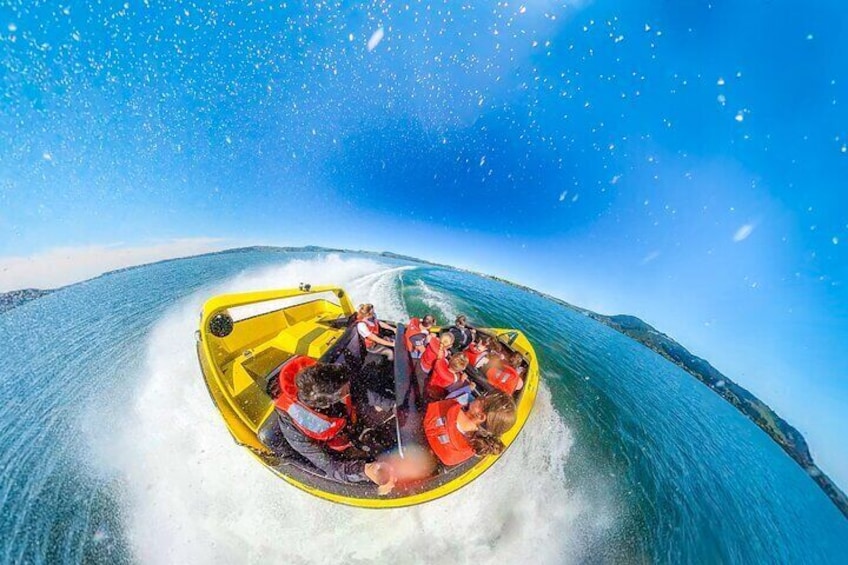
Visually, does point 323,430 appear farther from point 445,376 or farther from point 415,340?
point 415,340

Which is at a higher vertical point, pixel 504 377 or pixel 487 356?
pixel 487 356

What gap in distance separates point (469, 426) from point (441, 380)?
69.1 inches

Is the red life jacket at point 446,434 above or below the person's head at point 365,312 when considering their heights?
below

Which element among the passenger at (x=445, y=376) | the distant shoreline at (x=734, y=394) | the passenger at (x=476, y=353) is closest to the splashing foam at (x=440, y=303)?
the passenger at (x=476, y=353)

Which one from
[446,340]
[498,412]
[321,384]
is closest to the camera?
[321,384]

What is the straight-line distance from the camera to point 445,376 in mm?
5008

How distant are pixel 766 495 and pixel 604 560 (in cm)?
1842

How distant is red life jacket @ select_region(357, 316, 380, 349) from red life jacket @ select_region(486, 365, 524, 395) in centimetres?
241

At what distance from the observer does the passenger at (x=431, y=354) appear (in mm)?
5191

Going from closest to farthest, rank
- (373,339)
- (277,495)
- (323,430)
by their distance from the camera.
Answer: (323,430) → (277,495) → (373,339)

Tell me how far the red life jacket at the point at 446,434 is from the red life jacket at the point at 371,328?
1.91 m

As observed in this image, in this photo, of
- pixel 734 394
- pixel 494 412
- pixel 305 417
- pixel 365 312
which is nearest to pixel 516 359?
pixel 365 312

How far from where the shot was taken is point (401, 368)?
4551 mm

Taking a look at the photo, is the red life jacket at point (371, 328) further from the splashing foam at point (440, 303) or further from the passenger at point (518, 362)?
the splashing foam at point (440, 303)
